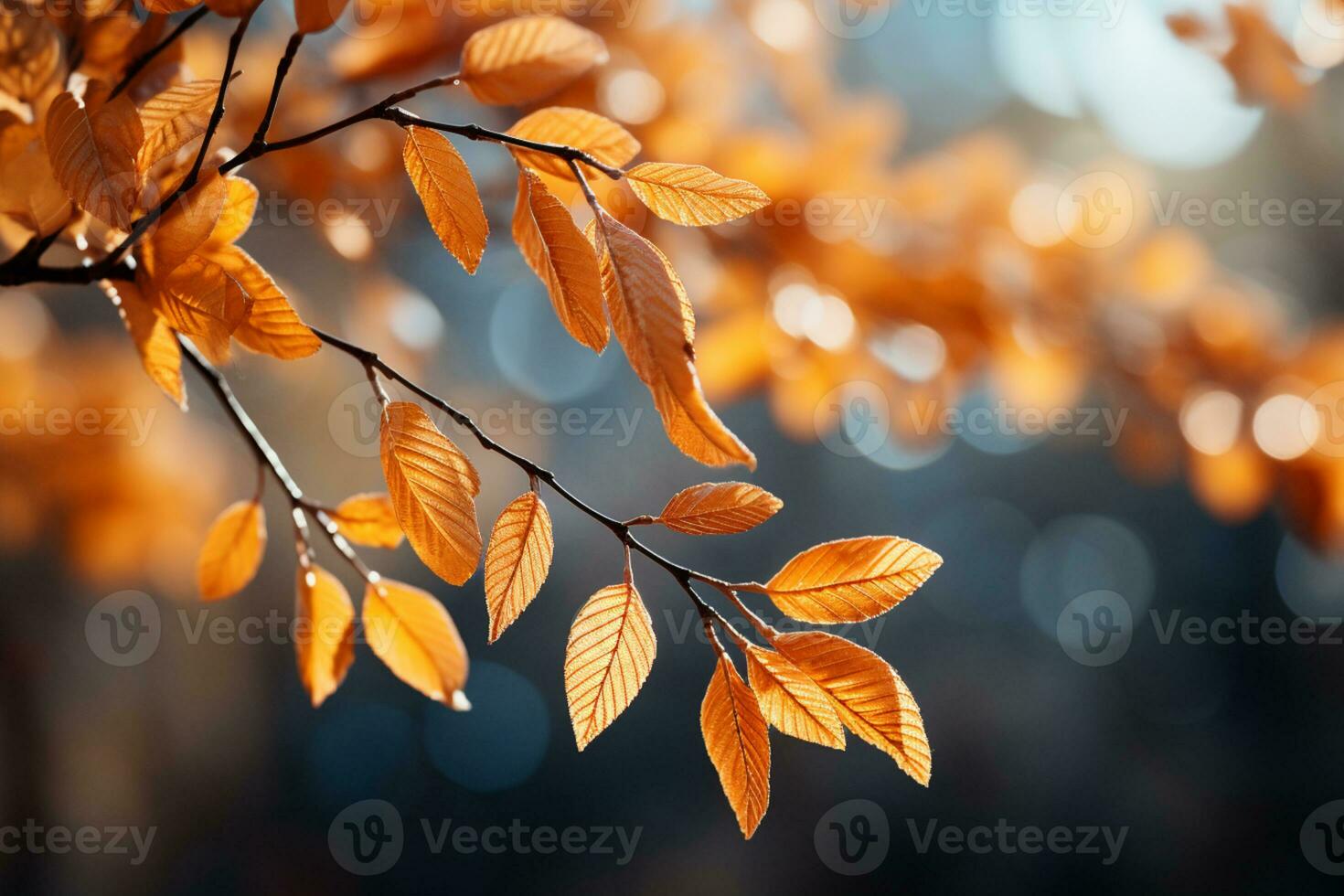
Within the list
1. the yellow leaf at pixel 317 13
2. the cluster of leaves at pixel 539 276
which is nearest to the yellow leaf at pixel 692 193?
the cluster of leaves at pixel 539 276

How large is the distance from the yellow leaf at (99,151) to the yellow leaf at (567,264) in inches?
5.2

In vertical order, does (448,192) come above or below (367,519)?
above

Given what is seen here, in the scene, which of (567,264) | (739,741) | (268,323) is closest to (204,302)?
(268,323)

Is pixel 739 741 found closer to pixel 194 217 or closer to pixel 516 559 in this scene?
pixel 516 559

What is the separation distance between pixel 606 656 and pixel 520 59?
0.78ft

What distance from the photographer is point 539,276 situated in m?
0.30

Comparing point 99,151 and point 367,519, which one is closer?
point 99,151

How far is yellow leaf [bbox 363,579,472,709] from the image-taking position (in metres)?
0.42

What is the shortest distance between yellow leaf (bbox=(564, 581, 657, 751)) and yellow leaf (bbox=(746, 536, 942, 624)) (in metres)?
0.05

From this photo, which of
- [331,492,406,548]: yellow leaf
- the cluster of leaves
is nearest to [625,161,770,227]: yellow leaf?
the cluster of leaves

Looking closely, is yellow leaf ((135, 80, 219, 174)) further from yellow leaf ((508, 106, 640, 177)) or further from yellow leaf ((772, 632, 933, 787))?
yellow leaf ((772, 632, 933, 787))

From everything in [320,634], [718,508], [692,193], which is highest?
[692,193]

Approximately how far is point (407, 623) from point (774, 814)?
3.35m

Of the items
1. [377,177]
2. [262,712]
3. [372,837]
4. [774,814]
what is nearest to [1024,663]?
[774,814]
